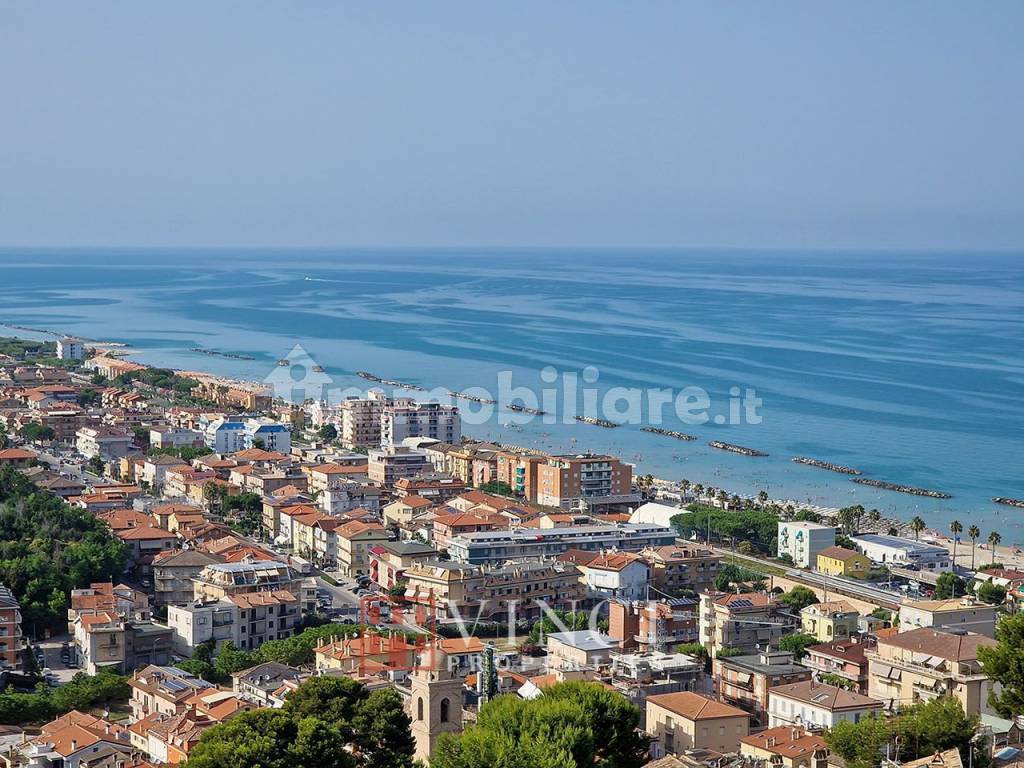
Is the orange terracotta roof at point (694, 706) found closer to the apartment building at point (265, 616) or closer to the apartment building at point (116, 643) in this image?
the apartment building at point (265, 616)

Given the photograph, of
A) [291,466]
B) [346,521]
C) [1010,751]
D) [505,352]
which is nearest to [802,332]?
[505,352]

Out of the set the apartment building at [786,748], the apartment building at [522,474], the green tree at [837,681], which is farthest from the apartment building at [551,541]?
the apartment building at [786,748]

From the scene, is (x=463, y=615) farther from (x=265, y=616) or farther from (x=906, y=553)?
(x=906, y=553)

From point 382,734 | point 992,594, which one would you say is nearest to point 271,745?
point 382,734

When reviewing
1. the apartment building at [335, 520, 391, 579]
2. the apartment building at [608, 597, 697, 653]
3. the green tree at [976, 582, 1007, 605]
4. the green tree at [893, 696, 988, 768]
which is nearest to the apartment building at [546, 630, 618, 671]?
the apartment building at [608, 597, 697, 653]

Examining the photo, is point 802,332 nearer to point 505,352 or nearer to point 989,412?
point 505,352

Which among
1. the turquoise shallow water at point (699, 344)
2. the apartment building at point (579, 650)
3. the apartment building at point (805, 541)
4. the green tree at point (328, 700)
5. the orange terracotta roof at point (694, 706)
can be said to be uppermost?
the green tree at point (328, 700)
